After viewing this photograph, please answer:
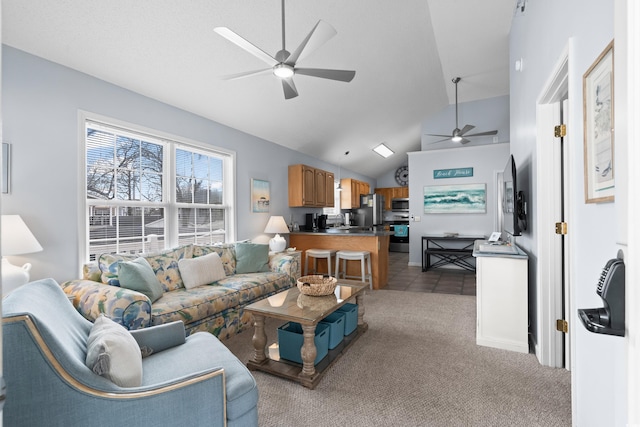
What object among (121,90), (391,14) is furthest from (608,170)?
(121,90)

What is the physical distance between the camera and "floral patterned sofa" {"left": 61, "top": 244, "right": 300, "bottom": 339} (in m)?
2.32

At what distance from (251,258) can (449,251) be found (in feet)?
13.8

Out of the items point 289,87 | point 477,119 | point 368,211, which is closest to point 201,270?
point 289,87

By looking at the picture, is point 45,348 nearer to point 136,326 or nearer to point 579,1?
point 136,326

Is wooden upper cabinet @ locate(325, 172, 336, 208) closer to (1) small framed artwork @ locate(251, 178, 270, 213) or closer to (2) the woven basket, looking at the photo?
(1) small framed artwork @ locate(251, 178, 270, 213)

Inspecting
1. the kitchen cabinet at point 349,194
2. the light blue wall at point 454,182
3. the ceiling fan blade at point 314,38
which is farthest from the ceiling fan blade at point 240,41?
the kitchen cabinet at point 349,194

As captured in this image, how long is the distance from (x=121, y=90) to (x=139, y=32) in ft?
2.50

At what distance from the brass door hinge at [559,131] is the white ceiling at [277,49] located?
1.91 m

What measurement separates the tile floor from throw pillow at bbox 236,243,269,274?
2125mm

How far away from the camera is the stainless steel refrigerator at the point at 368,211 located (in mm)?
8458

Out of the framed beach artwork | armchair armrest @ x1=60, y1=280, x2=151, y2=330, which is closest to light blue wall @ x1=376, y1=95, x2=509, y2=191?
the framed beach artwork

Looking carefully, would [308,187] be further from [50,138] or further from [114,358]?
[114,358]

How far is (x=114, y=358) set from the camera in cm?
130

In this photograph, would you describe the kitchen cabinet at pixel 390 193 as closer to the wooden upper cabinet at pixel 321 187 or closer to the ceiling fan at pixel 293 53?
the wooden upper cabinet at pixel 321 187
